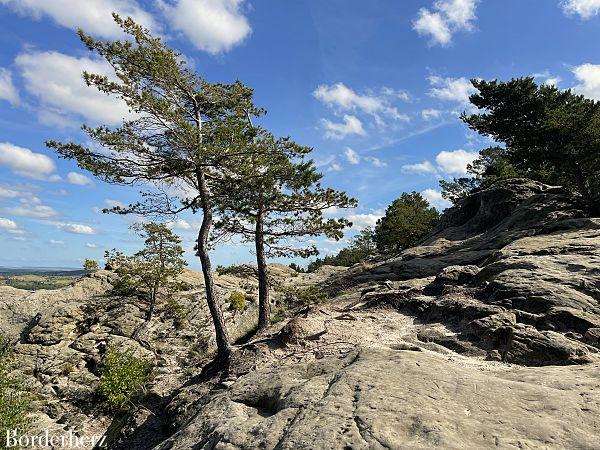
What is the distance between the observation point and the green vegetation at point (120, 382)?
621 inches

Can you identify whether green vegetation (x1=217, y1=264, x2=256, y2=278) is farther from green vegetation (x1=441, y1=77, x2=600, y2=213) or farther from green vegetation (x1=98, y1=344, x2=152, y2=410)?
green vegetation (x1=441, y1=77, x2=600, y2=213)

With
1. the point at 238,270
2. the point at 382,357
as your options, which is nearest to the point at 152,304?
the point at 238,270

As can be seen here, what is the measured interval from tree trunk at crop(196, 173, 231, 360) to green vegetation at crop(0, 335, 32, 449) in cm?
796

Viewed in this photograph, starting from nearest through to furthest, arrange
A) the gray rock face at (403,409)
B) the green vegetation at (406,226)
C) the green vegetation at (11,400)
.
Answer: the gray rock face at (403,409)
the green vegetation at (11,400)
the green vegetation at (406,226)

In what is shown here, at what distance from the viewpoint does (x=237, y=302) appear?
25.5 m

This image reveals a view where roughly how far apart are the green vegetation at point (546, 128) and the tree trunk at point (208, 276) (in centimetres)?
2543

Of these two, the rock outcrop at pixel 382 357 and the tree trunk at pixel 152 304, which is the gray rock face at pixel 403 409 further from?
the tree trunk at pixel 152 304

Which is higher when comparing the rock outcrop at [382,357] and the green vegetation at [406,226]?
the green vegetation at [406,226]

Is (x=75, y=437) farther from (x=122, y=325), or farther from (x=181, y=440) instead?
(x=181, y=440)

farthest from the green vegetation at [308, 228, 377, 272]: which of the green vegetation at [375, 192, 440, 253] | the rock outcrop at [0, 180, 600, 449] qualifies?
the rock outcrop at [0, 180, 600, 449]

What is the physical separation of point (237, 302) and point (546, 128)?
26.7 meters

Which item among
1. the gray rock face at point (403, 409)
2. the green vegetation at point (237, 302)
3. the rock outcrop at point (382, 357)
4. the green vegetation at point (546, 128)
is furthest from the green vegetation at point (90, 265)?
the green vegetation at point (546, 128)

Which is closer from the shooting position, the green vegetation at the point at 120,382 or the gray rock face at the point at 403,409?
the gray rock face at the point at 403,409

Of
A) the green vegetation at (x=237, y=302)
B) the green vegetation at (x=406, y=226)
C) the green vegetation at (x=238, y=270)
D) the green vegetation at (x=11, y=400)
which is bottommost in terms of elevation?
the green vegetation at (x=11, y=400)
